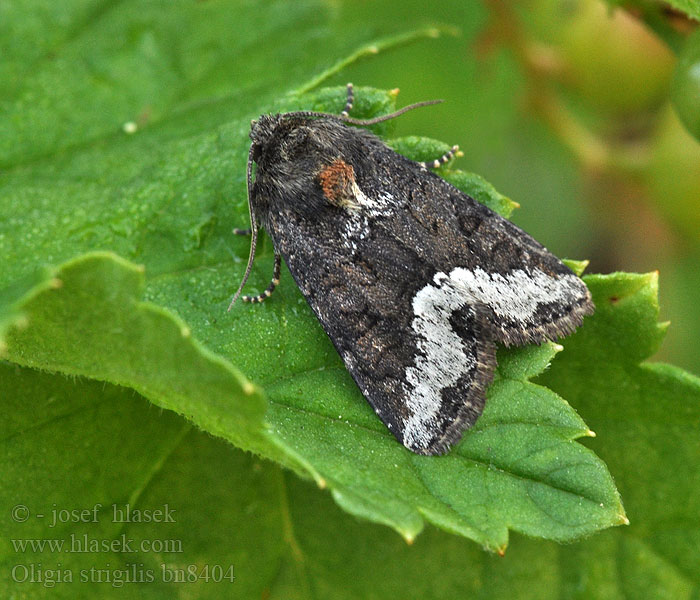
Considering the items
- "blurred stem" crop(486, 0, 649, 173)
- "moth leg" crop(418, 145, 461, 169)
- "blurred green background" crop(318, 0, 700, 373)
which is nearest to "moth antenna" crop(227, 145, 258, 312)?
"moth leg" crop(418, 145, 461, 169)

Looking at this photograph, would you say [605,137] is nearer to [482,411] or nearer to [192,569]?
[482,411]

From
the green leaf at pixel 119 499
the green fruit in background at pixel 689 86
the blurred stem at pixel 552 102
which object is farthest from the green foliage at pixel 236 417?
the blurred stem at pixel 552 102

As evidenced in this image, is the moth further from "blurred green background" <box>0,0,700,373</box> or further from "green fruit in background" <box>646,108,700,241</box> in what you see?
"green fruit in background" <box>646,108,700,241</box>

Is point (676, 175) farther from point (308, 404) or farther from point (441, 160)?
point (308, 404)

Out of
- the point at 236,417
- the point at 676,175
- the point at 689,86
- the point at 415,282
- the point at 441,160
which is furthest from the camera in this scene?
the point at 676,175

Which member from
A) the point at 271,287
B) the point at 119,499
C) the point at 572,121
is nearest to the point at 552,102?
the point at 572,121

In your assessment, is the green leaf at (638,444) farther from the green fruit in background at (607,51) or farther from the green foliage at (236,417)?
the green fruit in background at (607,51)

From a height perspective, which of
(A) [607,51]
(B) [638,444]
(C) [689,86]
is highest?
(C) [689,86]
